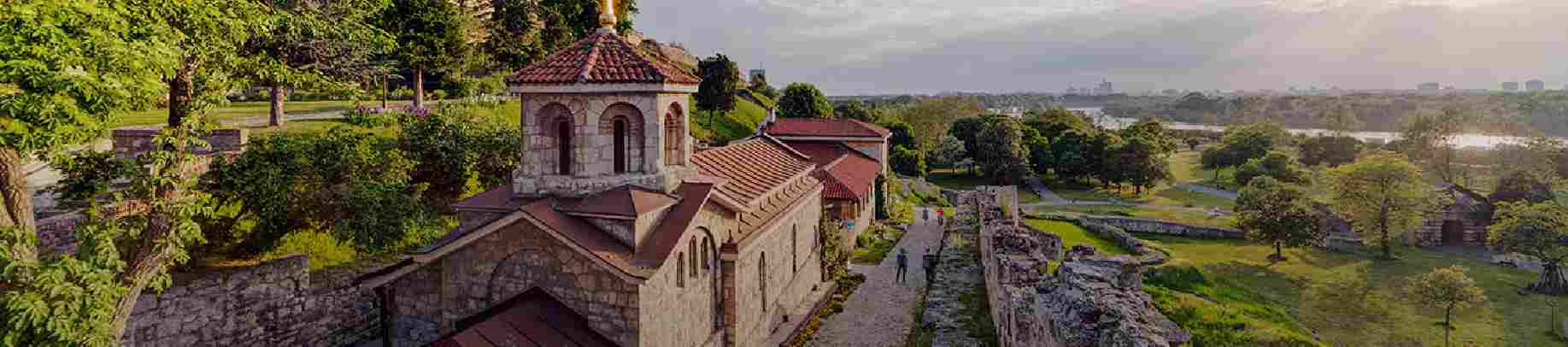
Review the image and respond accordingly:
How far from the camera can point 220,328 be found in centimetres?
1477

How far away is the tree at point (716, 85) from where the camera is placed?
2244 inches

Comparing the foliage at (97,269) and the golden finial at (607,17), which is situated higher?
the golden finial at (607,17)

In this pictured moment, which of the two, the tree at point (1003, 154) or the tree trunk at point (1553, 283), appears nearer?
the tree trunk at point (1553, 283)

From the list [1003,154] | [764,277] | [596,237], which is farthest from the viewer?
[1003,154]

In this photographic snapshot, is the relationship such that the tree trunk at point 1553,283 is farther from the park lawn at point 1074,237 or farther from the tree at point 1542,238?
the park lawn at point 1074,237

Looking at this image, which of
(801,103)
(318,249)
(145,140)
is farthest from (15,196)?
(801,103)

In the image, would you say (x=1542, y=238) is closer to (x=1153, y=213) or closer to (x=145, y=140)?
(x=1153, y=213)

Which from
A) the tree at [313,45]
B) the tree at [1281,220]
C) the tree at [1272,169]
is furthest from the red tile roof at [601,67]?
the tree at [1272,169]

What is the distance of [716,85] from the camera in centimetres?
5706

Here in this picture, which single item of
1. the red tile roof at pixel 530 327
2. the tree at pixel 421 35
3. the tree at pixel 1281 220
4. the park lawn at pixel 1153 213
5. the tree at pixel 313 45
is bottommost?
the park lawn at pixel 1153 213

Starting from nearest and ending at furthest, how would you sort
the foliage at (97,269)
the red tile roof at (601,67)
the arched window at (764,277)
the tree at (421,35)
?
the foliage at (97,269)
the red tile roof at (601,67)
the arched window at (764,277)
the tree at (421,35)

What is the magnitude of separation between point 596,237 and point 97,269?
20.0ft

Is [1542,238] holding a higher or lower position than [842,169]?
lower

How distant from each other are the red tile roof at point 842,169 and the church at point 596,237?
16.4 metres
